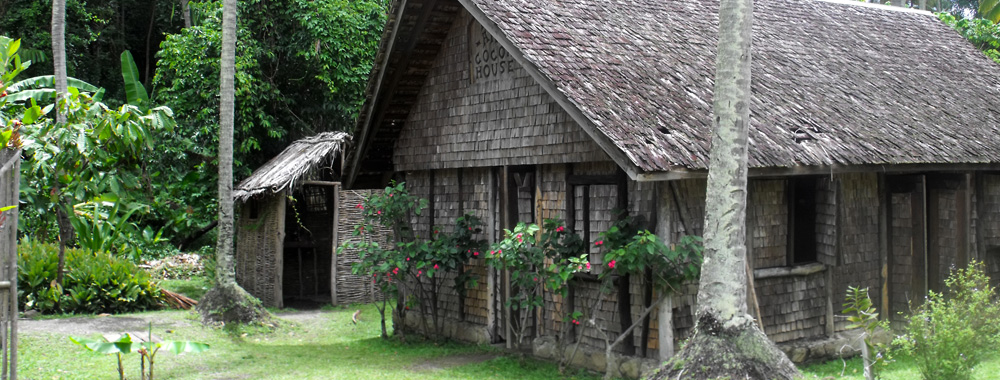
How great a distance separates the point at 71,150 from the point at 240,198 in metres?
7.71

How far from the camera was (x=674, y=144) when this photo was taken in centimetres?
823

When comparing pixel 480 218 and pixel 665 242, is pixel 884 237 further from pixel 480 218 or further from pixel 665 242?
pixel 480 218

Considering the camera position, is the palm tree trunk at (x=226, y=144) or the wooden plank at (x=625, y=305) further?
the palm tree trunk at (x=226, y=144)

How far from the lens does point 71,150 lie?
814cm

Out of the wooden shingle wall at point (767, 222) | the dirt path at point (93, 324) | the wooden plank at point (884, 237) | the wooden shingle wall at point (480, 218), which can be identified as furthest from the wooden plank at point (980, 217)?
the dirt path at point (93, 324)

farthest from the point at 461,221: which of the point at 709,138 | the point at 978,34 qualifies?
the point at 978,34

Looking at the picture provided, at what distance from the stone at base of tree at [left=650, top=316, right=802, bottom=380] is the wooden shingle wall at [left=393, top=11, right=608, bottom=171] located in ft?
7.63

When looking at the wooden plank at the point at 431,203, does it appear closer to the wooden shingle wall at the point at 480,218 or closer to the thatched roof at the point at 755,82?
the wooden shingle wall at the point at 480,218

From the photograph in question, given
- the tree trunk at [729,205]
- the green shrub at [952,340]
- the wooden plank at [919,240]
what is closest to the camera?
the green shrub at [952,340]

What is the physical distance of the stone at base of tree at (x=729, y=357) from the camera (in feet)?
23.5

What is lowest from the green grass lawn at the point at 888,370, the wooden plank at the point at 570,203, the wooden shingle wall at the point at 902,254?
the green grass lawn at the point at 888,370

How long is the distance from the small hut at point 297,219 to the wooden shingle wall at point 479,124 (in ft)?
11.2

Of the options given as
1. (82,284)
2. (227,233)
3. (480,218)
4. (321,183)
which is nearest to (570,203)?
(480,218)

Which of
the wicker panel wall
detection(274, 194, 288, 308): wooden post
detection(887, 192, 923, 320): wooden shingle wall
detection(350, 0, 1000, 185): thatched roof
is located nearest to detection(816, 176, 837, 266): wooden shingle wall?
detection(350, 0, 1000, 185): thatched roof
